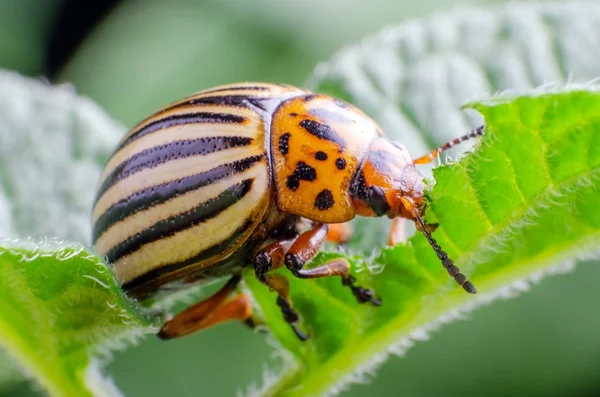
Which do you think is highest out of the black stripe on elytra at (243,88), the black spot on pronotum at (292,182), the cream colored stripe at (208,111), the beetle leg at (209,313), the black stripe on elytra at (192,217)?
the black stripe on elytra at (243,88)

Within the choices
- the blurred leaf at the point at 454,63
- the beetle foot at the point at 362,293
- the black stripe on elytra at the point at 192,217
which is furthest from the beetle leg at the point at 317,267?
the blurred leaf at the point at 454,63

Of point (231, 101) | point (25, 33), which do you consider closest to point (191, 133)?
point (231, 101)

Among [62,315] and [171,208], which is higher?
[171,208]

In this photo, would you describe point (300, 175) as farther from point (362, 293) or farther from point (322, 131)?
point (362, 293)

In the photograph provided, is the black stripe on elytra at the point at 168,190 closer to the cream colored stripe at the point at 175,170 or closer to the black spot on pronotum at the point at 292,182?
the cream colored stripe at the point at 175,170

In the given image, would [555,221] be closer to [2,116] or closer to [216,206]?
[216,206]

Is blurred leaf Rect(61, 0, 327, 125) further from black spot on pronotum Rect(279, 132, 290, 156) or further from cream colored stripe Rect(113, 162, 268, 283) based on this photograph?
cream colored stripe Rect(113, 162, 268, 283)

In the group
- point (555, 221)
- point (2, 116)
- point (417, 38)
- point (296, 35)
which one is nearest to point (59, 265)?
point (555, 221)
